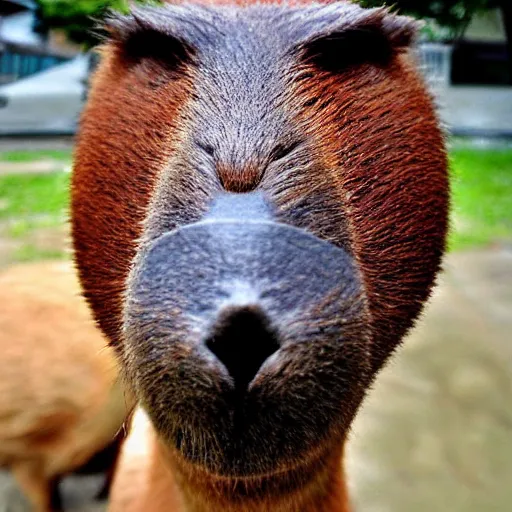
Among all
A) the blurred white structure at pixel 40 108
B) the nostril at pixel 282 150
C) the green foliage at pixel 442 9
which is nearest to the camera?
the nostril at pixel 282 150

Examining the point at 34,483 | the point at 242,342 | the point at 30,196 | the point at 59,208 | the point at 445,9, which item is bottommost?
the point at 30,196

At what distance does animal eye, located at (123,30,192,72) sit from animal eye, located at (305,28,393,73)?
0.17 metres

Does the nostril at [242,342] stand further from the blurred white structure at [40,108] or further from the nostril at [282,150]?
the blurred white structure at [40,108]

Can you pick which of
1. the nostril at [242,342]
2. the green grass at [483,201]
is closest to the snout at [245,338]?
the nostril at [242,342]

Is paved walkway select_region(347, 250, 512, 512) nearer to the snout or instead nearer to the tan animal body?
the tan animal body

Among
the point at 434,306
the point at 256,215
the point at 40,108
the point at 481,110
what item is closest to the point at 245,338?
the point at 256,215

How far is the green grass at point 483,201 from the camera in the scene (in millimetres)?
5887

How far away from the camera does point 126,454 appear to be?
6.38ft

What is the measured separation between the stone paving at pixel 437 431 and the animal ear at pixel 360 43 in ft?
4.39

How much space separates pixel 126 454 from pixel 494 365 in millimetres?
2397

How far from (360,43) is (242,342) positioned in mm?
490

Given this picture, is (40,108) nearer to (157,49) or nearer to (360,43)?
(157,49)

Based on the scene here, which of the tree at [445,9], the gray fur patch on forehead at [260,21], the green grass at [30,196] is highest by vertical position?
the gray fur patch on forehead at [260,21]

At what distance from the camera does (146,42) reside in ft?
3.50
